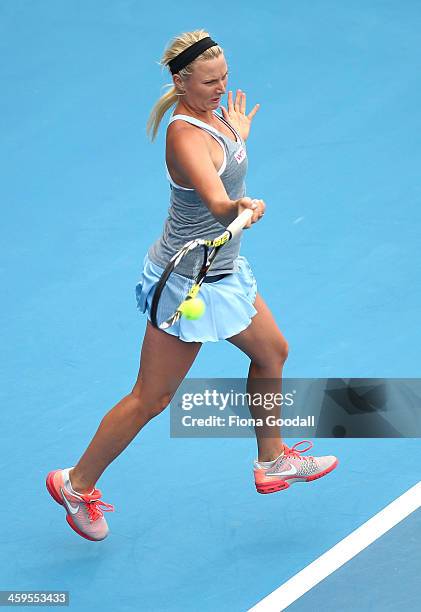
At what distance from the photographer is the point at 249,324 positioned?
5.05 m

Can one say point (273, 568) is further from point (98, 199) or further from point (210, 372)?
point (98, 199)

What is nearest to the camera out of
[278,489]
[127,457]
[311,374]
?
[278,489]

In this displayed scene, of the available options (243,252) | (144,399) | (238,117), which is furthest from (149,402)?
(243,252)

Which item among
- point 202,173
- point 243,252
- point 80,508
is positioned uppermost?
point 243,252

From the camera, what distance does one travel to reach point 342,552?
520 cm

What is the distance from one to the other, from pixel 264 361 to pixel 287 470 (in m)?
0.57

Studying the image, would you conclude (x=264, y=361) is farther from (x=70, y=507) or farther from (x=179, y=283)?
(x=70, y=507)

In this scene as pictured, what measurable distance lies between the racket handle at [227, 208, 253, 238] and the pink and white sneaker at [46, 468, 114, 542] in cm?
159

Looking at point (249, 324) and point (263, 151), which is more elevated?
point (263, 151)

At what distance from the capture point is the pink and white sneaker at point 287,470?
545cm

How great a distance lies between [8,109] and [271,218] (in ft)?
7.74

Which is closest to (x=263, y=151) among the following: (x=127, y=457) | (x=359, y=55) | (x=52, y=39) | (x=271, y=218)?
(x=271, y=218)

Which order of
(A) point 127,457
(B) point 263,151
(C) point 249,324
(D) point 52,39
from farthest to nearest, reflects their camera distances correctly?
(D) point 52,39 → (B) point 263,151 → (A) point 127,457 → (C) point 249,324

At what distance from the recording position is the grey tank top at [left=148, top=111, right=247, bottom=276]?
188 inches
